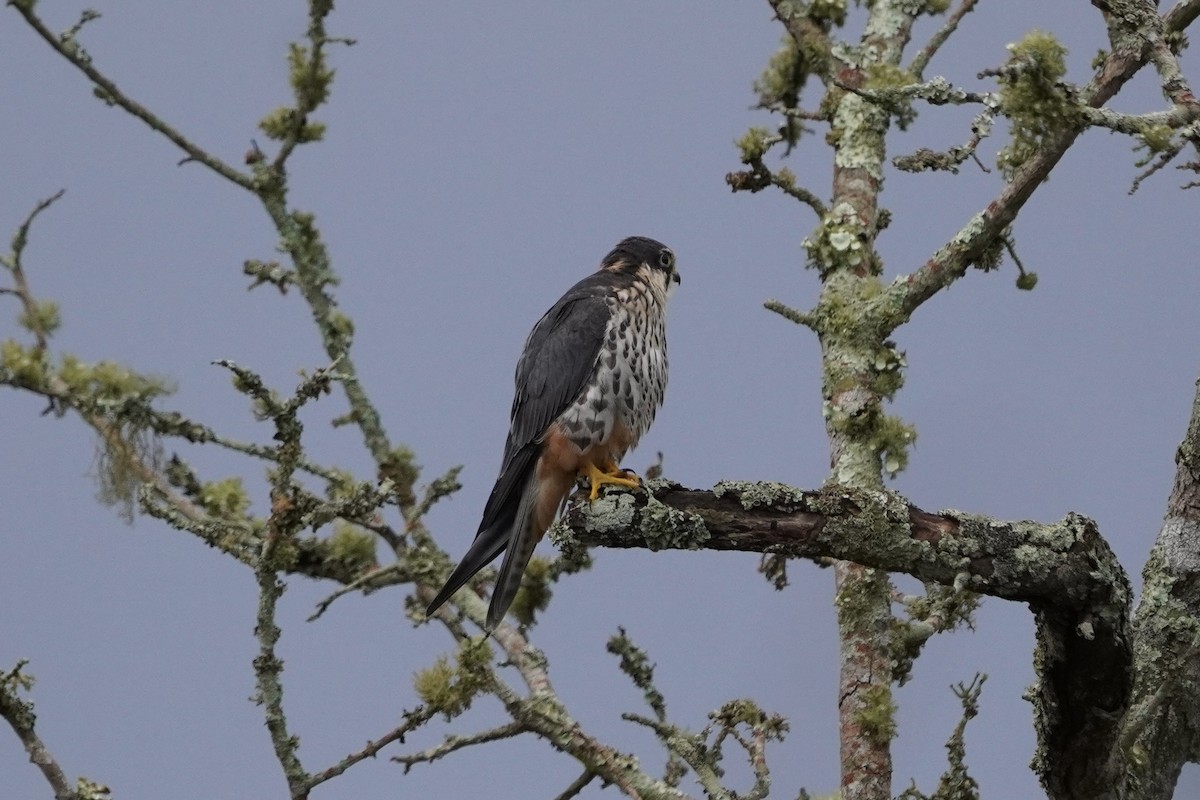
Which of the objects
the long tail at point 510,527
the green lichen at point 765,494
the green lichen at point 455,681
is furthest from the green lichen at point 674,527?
the long tail at point 510,527

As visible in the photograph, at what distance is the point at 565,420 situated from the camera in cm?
505

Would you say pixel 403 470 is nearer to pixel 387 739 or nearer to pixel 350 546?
pixel 350 546

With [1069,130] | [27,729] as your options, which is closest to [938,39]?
[1069,130]

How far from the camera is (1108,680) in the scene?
351 cm

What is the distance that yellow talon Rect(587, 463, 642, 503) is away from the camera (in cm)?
477

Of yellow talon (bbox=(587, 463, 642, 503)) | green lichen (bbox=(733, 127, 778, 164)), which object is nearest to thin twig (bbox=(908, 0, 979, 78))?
green lichen (bbox=(733, 127, 778, 164))

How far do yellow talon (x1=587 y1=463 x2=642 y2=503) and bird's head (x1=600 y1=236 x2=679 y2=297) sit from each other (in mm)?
932

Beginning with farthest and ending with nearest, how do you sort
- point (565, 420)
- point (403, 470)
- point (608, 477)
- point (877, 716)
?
point (403, 470) → point (565, 420) → point (608, 477) → point (877, 716)

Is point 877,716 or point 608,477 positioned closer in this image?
point 877,716

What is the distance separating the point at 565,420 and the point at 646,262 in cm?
110

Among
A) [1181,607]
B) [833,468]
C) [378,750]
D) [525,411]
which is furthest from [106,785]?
[1181,607]

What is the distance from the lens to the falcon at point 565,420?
5031mm

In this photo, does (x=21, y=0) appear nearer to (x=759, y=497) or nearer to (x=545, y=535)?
(x=545, y=535)

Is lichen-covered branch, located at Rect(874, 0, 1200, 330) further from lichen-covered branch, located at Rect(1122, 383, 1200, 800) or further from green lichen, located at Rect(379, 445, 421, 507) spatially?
green lichen, located at Rect(379, 445, 421, 507)
